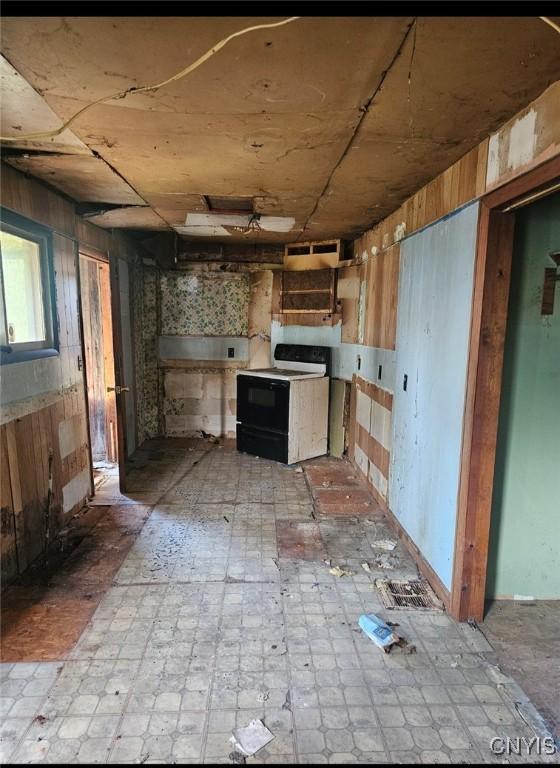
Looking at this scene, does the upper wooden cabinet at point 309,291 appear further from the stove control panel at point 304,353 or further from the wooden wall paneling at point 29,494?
the wooden wall paneling at point 29,494

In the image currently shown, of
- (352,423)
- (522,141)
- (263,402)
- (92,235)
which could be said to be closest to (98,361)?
(92,235)

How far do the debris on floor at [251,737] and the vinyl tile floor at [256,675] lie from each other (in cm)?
2

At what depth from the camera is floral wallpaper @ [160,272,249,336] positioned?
507 centimetres

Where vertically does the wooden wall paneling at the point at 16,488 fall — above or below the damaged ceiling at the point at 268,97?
below

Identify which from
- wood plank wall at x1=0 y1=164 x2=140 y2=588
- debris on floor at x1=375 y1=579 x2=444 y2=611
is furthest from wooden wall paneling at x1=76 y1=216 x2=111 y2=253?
debris on floor at x1=375 y1=579 x2=444 y2=611

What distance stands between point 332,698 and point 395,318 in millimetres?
2331

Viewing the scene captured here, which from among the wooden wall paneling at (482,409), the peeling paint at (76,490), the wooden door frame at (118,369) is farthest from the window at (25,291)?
the wooden wall paneling at (482,409)

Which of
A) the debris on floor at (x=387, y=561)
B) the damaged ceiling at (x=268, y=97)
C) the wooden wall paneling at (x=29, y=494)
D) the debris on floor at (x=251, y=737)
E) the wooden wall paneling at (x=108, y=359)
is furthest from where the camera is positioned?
the wooden wall paneling at (x=108, y=359)

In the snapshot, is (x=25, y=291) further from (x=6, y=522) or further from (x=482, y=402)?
(x=482, y=402)

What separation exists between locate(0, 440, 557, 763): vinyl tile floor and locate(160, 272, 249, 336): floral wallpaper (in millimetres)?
2991

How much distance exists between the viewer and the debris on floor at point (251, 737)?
142 centimetres

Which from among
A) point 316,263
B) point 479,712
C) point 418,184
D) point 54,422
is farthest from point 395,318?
point 54,422

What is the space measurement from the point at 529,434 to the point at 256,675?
170 centimetres

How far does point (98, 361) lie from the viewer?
162 inches
